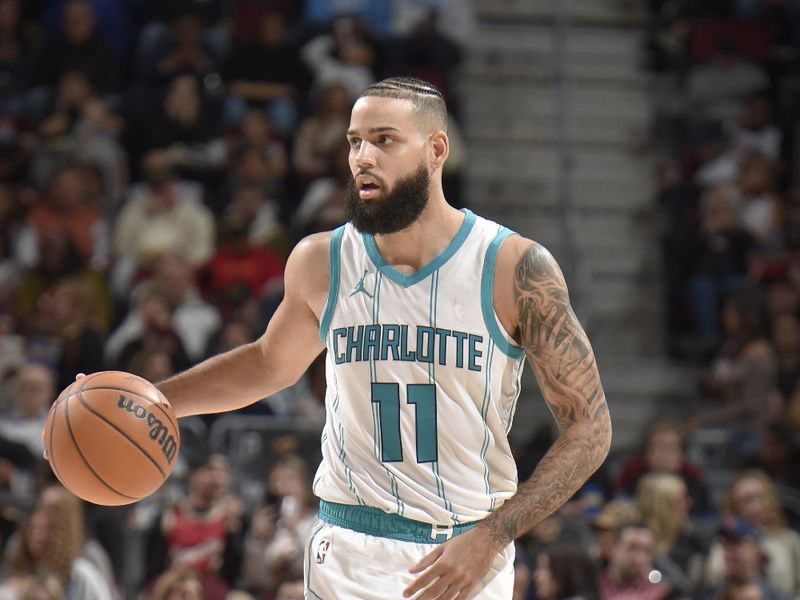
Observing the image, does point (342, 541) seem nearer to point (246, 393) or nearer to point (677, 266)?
point (246, 393)

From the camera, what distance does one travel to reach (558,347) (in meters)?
4.11

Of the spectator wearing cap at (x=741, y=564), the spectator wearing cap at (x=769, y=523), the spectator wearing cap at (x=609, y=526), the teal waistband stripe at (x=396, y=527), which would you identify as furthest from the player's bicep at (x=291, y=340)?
the spectator wearing cap at (x=769, y=523)

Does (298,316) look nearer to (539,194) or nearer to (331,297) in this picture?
(331,297)

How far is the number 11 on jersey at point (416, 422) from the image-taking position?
4145mm

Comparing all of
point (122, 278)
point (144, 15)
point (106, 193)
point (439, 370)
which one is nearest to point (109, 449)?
point (439, 370)

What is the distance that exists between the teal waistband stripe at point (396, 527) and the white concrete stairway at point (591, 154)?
7.72 metres

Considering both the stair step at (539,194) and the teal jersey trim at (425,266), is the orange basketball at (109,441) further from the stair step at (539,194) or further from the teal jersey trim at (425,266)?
the stair step at (539,194)

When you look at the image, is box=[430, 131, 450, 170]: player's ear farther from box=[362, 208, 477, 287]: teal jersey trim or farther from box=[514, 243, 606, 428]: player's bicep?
box=[514, 243, 606, 428]: player's bicep

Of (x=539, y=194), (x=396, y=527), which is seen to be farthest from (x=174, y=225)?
(x=396, y=527)

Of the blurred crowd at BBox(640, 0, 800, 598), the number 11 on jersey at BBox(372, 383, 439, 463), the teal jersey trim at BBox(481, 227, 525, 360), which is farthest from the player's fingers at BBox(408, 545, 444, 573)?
the blurred crowd at BBox(640, 0, 800, 598)

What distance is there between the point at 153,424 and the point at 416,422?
810 mm

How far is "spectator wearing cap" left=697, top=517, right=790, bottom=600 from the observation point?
A: 8578 millimetres

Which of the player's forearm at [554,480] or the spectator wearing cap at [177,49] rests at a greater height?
the spectator wearing cap at [177,49]

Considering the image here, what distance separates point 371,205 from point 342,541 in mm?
997
